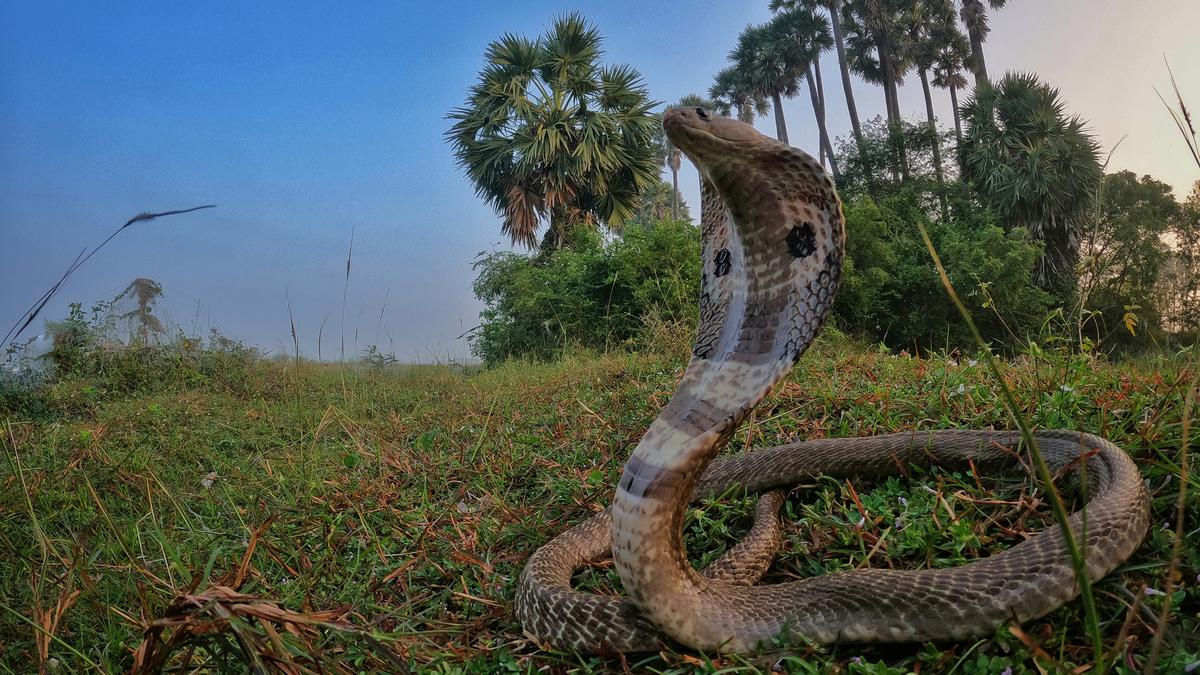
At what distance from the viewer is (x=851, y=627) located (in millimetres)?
1863

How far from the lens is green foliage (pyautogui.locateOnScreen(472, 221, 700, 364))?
13.0m

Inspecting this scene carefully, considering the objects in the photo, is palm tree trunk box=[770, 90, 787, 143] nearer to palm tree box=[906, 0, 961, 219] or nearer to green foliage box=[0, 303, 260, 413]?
palm tree box=[906, 0, 961, 219]

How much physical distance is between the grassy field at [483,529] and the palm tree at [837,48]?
1027 inches

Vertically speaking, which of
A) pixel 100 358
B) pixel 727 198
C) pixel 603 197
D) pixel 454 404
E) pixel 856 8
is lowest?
pixel 454 404

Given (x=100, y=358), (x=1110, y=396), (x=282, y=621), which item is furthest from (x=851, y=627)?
(x=100, y=358)

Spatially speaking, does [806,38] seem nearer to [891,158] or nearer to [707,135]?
[891,158]

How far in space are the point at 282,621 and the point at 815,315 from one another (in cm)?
135

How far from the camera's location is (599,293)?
14.5 metres

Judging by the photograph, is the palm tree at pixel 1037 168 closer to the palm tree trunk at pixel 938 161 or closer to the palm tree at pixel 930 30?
the palm tree trunk at pixel 938 161

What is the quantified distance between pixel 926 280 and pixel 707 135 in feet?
66.8

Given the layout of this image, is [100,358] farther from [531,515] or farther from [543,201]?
[543,201]

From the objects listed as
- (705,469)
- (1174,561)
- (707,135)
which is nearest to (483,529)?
(705,469)

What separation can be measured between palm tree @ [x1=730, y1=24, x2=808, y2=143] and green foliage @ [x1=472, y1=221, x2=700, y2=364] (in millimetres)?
22266

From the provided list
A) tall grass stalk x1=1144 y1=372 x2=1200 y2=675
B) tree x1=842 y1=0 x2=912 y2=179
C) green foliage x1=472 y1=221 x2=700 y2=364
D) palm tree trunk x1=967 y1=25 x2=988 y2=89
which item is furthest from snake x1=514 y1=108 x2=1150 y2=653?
palm tree trunk x1=967 y1=25 x2=988 y2=89
